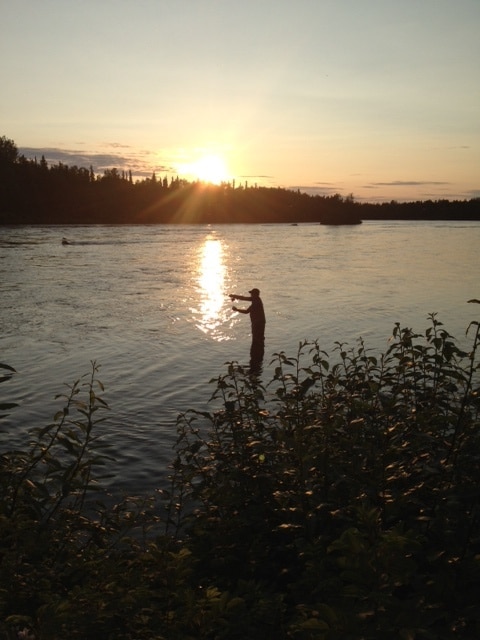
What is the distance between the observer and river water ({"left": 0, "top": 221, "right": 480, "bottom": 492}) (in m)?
14.1

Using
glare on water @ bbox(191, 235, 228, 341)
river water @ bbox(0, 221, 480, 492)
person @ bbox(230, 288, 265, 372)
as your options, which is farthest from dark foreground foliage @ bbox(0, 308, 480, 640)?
glare on water @ bbox(191, 235, 228, 341)

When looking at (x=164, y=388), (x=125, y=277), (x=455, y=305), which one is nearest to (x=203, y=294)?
(x=125, y=277)

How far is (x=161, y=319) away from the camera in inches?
1116

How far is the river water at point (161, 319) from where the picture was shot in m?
14.1

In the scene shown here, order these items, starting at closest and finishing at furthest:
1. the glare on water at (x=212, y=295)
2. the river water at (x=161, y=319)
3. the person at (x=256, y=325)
→ the river water at (x=161, y=319)
the person at (x=256, y=325)
the glare on water at (x=212, y=295)

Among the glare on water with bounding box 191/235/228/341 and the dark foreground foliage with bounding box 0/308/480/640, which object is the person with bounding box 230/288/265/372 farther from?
the dark foreground foliage with bounding box 0/308/480/640

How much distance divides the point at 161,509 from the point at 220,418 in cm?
266

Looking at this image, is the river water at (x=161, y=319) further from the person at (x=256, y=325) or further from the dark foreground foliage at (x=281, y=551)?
the dark foreground foliage at (x=281, y=551)

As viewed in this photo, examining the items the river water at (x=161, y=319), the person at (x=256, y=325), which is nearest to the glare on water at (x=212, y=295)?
the river water at (x=161, y=319)

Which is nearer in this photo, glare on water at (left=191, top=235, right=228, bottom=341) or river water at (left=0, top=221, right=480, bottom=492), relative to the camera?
river water at (left=0, top=221, right=480, bottom=492)

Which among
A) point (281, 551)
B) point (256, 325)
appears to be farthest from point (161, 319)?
point (281, 551)

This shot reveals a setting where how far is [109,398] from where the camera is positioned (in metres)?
15.3

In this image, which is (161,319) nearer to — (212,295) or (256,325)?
(256,325)

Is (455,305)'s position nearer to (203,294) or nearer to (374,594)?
(203,294)
